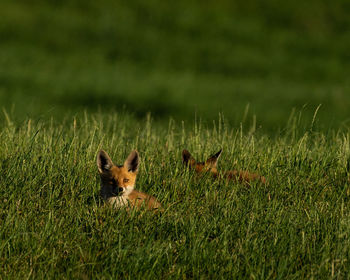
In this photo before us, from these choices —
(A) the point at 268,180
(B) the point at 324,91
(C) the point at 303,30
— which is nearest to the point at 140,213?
(A) the point at 268,180

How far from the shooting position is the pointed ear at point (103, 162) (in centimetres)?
640

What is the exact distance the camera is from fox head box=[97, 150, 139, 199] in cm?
629

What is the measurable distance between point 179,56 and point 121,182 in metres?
24.0

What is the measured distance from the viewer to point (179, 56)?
29.9m

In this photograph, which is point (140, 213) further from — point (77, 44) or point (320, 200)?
point (77, 44)

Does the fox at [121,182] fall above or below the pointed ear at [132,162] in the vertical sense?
below

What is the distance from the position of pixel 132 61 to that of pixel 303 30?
10171 millimetres

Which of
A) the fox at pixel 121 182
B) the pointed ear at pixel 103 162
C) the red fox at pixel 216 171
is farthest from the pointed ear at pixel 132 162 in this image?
the red fox at pixel 216 171

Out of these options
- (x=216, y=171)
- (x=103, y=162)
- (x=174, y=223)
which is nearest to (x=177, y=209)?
(x=174, y=223)

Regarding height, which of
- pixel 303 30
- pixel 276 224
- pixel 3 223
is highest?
pixel 303 30

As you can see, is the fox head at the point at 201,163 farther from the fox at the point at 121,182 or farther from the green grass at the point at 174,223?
the fox at the point at 121,182

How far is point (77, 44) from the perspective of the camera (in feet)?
96.9

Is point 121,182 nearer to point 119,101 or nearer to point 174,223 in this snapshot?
point 174,223

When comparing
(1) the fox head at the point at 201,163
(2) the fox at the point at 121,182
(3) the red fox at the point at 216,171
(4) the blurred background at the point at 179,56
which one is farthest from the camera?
(4) the blurred background at the point at 179,56
